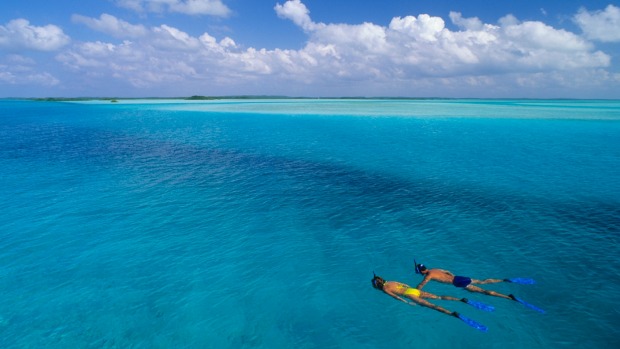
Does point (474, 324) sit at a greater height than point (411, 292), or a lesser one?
lesser

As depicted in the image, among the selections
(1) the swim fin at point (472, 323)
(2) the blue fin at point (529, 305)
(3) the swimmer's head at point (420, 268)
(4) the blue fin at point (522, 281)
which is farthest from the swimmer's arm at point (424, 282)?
(4) the blue fin at point (522, 281)

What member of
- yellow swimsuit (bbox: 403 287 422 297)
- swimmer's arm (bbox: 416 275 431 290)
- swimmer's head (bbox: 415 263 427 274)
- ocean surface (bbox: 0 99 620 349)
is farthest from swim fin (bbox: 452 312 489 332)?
swimmer's head (bbox: 415 263 427 274)

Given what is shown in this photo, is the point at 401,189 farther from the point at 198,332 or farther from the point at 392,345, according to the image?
the point at 198,332

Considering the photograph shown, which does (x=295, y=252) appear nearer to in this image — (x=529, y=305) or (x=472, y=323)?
(x=472, y=323)

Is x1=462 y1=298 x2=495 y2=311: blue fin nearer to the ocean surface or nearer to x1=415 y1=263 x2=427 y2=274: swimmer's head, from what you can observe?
the ocean surface

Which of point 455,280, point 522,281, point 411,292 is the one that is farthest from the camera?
point 522,281

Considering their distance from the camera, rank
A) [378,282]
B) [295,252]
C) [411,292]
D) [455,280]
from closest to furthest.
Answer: [411,292]
[378,282]
[455,280]
[295,252]

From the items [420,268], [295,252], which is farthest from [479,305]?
[295,252]

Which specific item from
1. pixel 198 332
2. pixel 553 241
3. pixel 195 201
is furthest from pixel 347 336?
pixel 195 201
